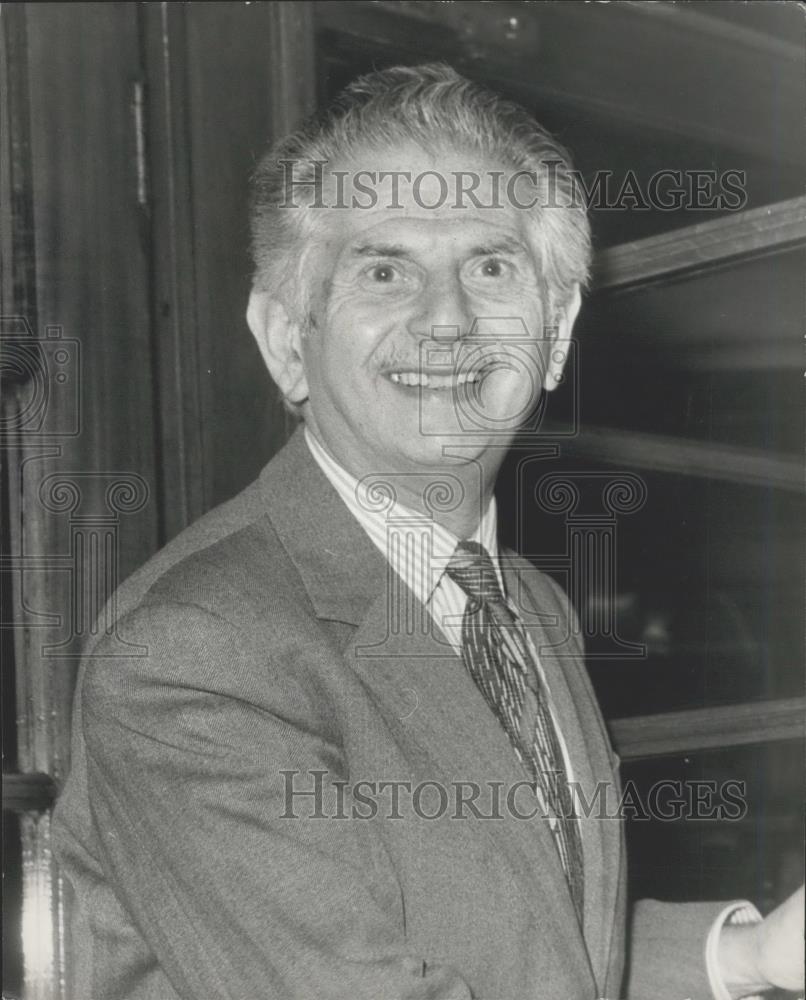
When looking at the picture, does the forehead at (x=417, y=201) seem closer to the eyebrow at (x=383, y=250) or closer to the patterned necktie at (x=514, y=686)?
the eyebrow at (x=383, y=250)

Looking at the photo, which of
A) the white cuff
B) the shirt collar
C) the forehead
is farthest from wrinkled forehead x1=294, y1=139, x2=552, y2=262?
the white cuff

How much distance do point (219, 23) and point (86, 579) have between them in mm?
705

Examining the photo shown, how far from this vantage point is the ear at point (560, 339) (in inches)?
51.3

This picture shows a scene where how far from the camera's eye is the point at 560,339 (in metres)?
1.32

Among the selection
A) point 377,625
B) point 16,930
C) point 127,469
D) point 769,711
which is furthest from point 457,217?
point 16,930

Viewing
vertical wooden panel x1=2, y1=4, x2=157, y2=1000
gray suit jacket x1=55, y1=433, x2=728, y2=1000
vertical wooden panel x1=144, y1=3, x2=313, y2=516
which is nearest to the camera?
gray suit jacket x1=55, y1=433, x2=728, y2=1000

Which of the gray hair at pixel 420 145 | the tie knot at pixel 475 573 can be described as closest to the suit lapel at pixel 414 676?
the tie knot at pixel 475 573

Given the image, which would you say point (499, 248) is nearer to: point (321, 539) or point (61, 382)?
point (321, 539)

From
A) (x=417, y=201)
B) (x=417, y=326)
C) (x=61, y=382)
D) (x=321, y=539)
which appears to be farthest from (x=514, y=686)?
(x=61, y=382)

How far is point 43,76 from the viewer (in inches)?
55.7

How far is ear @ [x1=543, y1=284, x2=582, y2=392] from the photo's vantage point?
51.3 inches

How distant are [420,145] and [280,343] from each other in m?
0.25

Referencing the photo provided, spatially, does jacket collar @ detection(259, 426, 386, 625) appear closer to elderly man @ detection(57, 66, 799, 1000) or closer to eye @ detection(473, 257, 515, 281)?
elderly man @ detection(57, 66, 799, 1000)

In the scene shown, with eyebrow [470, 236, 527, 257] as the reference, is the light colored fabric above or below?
below
